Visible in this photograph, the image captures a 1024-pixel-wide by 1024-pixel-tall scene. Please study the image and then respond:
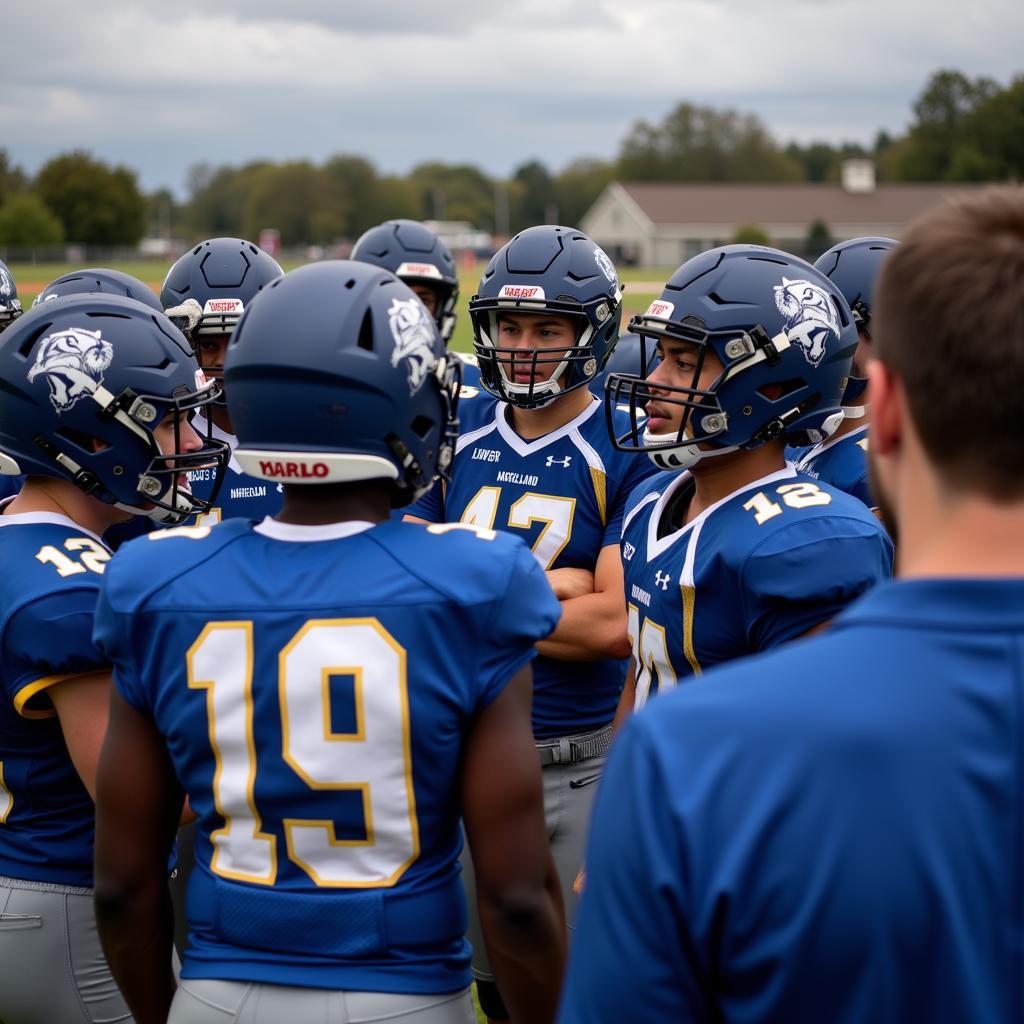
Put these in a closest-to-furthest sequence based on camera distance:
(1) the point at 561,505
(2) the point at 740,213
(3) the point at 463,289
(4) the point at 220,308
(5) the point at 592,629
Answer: (5) the point at 592,629 < (1) the point at 561,505 < (4) the point at 220,308 < (3) the point at 463,289 < (2) the point at 740,213

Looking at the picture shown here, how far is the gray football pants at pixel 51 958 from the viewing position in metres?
2.79

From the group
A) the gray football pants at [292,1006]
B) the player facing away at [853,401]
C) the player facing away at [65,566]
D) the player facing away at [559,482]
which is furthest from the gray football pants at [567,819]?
the gray football pants at [292,1006]

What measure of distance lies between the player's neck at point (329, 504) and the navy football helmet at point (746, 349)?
46.9 inches

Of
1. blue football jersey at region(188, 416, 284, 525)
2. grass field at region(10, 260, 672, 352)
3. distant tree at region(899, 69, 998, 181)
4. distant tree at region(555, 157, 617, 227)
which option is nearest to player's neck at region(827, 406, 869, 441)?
blue football jersey at region(188, 416, 284, 525)

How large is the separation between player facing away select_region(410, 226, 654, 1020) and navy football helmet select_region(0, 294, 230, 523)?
1244mm

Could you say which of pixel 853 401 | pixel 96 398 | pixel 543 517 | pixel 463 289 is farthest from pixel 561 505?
pixel 463 289

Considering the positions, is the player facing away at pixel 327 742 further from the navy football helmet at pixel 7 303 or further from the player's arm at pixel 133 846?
the navy football helmet at pixel 7 303

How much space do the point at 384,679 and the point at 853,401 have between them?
3.16 m

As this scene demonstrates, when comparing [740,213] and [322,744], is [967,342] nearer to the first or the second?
[322,744]

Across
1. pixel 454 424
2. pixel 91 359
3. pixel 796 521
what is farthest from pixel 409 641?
pixel 91 359

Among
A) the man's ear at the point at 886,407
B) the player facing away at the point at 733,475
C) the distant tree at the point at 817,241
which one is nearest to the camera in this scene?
the man's ear at the point at 886,407

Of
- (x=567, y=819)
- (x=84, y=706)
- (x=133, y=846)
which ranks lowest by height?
(x=567, y=819)

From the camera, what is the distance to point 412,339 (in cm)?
245

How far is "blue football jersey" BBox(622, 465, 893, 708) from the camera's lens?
9.37 ft
